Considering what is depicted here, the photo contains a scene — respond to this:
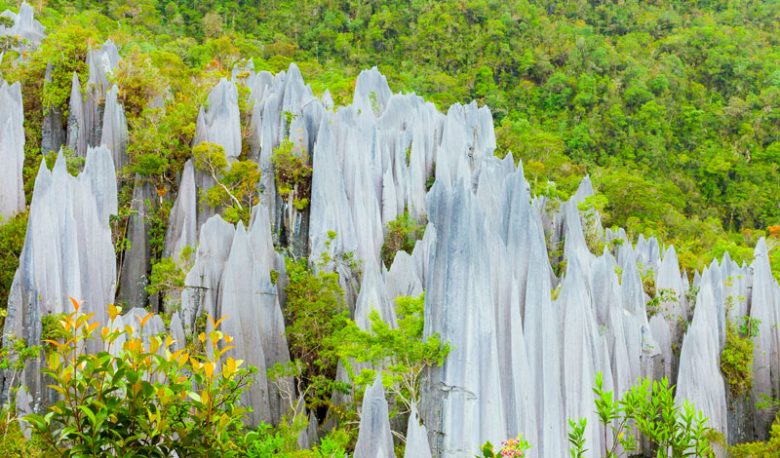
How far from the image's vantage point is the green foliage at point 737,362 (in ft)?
56.9

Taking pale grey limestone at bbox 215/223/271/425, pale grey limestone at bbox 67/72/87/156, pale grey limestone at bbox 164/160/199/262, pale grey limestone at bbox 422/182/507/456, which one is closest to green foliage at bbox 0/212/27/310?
pale grey limestone at bbox 164/160/199/262

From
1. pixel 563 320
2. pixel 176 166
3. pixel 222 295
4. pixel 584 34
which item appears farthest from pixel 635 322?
pixel 584 34

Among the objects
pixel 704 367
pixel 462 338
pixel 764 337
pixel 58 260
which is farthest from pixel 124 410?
pixel 764 337

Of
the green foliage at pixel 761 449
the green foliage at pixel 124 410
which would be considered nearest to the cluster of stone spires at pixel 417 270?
the green foliage at pixel 761 449

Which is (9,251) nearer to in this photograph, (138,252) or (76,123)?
(138,252)

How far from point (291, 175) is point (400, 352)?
9.30 meters

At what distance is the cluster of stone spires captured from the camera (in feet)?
40.4

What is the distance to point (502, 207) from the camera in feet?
50.7

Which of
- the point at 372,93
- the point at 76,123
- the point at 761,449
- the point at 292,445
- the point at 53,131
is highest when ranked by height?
the point at 372,93

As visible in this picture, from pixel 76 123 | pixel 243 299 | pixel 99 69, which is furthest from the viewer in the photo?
pixel 99 69

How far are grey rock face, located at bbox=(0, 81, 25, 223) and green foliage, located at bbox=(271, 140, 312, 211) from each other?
7.10m

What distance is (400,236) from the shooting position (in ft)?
67.7

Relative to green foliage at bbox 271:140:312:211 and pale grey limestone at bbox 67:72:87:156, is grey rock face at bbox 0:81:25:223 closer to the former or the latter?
pale grey limestone at bbox 67:72:87:156

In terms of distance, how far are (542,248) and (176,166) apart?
12533 mm
